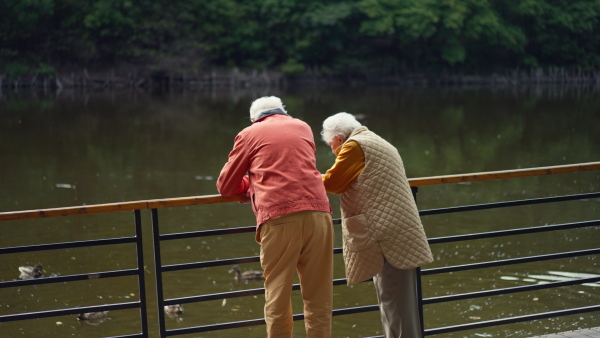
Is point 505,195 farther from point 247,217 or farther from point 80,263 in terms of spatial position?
point 80,263

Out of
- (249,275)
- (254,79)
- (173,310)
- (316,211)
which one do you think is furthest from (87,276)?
(254,79)

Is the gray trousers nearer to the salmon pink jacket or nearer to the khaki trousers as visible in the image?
the khaki trousers

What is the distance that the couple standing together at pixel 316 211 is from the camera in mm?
3613

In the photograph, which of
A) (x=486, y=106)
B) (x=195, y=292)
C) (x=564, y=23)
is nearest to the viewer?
(x=195, y=292)

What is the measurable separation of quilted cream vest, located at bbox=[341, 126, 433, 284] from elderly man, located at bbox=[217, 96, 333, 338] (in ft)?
0.42

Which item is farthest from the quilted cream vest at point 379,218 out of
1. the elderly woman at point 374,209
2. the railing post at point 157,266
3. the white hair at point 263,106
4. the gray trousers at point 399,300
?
the railing post at point 157,266

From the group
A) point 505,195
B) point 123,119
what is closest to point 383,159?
point 505,195

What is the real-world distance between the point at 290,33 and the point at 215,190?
121 feet

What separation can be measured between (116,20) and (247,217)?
38.3 meters

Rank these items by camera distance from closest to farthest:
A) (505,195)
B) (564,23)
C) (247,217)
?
(247,217) → (505,195) → (564,23)

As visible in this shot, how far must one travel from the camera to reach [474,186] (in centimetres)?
1689

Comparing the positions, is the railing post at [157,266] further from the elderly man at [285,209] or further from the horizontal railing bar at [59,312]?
the elderly man at [285,209]

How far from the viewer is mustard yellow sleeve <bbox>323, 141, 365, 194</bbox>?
3.73 metres

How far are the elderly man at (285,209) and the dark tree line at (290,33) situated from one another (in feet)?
156
